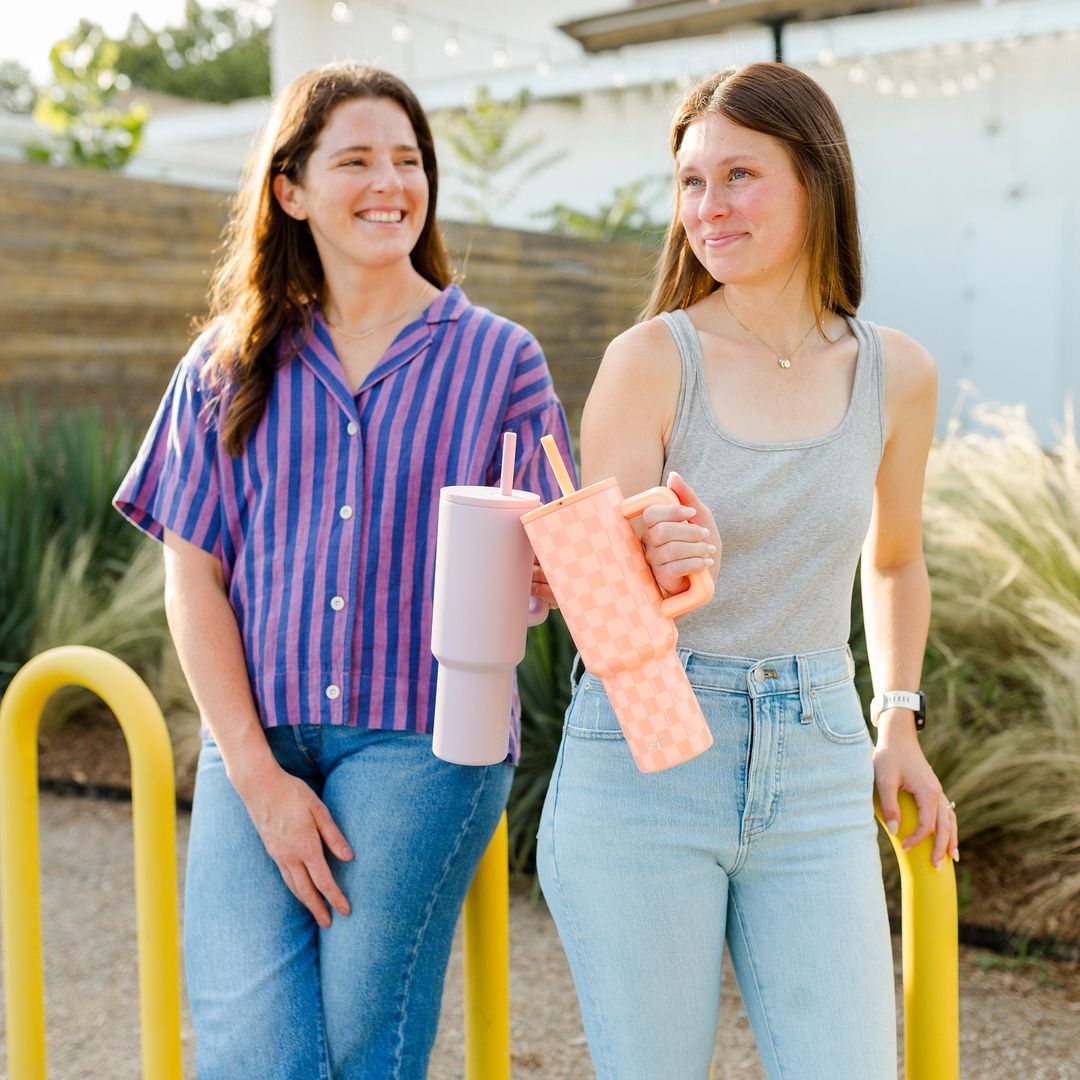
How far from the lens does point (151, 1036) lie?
6.53 ft

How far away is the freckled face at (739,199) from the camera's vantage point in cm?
162

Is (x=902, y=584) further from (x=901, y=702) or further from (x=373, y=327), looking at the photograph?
(x=373, y=327)

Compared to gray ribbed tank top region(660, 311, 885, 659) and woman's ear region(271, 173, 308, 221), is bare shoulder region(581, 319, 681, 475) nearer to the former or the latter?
gray ribbed tank top region(660, 311, 885, 659)

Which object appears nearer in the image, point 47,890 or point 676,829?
point 676,829

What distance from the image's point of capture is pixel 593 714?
5.22ft

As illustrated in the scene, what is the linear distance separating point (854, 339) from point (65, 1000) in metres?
2.83

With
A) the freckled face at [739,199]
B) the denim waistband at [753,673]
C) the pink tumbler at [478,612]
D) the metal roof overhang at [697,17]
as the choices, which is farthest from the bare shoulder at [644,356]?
the metal roof overhang at [697,17]

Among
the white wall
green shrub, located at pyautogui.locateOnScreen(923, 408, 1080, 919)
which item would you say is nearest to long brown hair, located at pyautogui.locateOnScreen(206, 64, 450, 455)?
green shrub, located at pyautogui.locateOnScreen(923, 408, 1080, 919)

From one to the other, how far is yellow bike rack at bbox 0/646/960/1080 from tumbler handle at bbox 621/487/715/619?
0.59 meters

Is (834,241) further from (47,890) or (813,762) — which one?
(47,890)

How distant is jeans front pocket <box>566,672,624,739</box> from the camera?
158cm

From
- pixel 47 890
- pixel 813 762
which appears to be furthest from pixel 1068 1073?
pixel 47 890

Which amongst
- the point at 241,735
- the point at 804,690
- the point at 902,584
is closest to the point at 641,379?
the point at 804,690

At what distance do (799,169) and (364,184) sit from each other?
700mm
